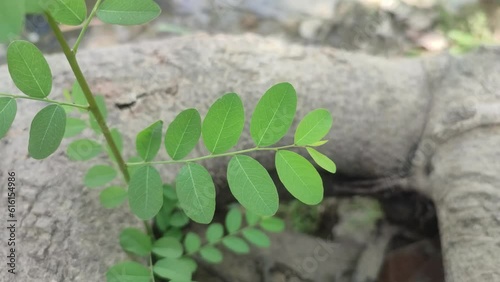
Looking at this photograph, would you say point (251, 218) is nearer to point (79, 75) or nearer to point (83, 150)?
point (83, 150)

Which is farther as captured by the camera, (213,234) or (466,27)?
(466,27)

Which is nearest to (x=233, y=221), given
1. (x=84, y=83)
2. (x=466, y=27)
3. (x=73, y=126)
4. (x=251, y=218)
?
(x=251, y=218)

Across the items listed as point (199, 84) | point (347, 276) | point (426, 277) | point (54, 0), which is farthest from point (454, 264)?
point (54, 0)

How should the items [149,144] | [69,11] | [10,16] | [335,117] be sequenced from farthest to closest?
[335,117]
[149,144]
[69,11]
[10,16]

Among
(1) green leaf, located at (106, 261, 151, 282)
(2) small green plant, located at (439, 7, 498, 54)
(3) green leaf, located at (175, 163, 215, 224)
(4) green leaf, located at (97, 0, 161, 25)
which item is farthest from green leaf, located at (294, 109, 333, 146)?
(2) small green plant, located at (439, 7, 498, 54)

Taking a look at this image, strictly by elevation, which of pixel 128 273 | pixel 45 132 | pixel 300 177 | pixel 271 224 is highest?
pixel 300 177

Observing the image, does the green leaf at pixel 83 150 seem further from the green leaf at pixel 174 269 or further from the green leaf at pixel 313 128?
the green leaf at pixel 313 128

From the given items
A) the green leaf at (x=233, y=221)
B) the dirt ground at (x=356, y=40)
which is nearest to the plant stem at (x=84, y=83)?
the green leaf at (x=233, y=221)

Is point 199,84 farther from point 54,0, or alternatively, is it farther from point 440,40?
point 440,40
